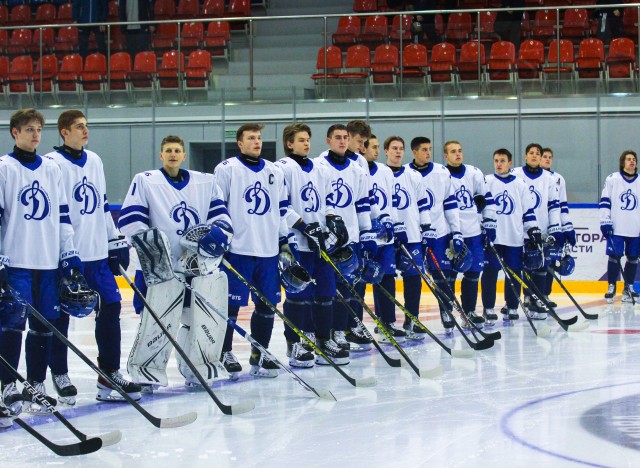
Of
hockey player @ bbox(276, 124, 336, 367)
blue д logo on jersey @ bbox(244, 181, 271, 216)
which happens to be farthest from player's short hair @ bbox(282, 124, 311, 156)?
blue д logo on jersey @ bbox(244, 181, 271, 216)

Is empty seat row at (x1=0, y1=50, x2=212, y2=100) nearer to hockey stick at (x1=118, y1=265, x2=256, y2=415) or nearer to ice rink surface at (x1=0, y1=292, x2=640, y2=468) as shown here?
ice rink surface at (x1=0, y1=292, x2=640, y2=468)

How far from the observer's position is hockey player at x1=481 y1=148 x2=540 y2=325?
24.1 ft

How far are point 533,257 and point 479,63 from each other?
3.88m

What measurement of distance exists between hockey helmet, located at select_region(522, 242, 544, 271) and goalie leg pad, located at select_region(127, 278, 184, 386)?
11.2 feet

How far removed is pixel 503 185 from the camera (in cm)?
745

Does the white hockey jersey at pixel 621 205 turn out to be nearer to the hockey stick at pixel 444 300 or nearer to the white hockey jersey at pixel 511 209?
the white hockey jersey at pixel 511 209

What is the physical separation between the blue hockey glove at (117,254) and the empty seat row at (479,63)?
6372 millimetres

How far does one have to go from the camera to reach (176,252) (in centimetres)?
466

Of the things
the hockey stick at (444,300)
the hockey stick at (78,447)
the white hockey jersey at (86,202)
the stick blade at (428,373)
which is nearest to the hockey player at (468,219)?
the hockey stick at (444,300)

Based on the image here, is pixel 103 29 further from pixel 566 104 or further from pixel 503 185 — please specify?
pixel 503 185

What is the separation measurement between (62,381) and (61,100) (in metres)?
7.42

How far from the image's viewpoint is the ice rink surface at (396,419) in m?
3.41

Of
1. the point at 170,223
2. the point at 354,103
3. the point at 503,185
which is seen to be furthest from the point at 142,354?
the point at 354,103

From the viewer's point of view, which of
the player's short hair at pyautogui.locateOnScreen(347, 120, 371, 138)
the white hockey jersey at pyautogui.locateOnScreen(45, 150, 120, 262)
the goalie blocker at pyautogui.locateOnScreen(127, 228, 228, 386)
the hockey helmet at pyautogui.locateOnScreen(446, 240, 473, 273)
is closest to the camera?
the white hockey jersey at pyautogui.locateOnScreen(45, 150, 120, 262)
